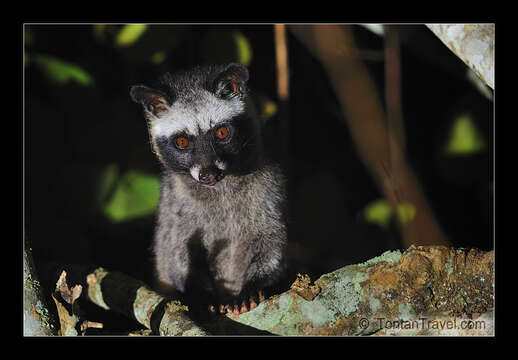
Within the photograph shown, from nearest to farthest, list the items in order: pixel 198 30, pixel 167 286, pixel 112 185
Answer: pixel 167 286 < pixel 112 185 < pixel 198 30

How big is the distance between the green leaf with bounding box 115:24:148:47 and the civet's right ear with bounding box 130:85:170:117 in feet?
3.68

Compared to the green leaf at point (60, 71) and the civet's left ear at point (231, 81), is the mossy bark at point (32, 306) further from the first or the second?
the green leaf at point (60, 71)

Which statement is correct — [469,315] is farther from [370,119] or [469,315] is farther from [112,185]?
[112,185]

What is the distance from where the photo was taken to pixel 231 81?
11.2ft

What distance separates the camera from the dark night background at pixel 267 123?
14.6 ft

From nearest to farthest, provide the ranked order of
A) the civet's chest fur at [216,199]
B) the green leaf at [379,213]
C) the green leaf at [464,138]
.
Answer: the civet's chest fur at [216,199] → the green leaf at [464,138] → the green leaf at [379,213]

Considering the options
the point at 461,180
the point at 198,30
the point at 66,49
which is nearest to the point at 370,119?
the point at 461,180

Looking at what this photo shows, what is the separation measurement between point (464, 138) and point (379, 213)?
1.01m

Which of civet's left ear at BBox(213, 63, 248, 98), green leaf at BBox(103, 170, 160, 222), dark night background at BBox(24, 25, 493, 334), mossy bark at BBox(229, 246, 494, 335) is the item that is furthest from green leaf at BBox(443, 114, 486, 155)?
green leaf at BBox(103, 170, 160, 222)

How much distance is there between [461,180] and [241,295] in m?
2.68

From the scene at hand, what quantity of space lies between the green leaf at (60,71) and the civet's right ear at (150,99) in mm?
1337

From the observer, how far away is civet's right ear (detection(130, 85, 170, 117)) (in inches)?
126

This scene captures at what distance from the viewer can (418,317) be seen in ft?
8.83

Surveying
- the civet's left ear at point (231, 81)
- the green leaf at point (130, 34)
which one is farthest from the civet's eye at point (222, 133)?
the green leaf at point (130, 34)
